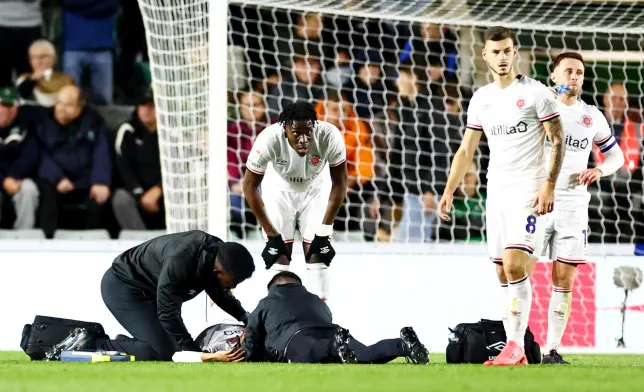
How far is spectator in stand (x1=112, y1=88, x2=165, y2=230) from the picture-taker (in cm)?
1116

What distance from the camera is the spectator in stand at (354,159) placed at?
1107 centimetres

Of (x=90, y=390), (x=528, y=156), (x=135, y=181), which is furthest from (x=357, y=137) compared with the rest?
(x=90, y=390)

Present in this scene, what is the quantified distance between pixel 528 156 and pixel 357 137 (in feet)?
13.8

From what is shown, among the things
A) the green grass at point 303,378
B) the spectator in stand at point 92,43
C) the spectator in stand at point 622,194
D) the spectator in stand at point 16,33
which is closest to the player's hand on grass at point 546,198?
the green grass at point 303,378

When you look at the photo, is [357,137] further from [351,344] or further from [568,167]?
[351,344]

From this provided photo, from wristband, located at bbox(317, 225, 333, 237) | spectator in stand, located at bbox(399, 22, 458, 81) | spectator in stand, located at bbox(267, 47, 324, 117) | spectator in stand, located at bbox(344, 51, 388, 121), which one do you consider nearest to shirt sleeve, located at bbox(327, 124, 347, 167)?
wristband, located at bbox(317, 225, 333, 237)

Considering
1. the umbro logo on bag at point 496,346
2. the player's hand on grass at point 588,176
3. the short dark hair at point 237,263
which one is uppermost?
the player's hand on grass at point 588,176

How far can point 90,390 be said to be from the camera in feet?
16.6

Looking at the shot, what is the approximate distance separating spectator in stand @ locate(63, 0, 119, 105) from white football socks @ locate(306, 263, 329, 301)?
4.11 meters

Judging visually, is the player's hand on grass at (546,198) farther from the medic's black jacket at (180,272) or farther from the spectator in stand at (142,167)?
the spectator in stand at (142,167)

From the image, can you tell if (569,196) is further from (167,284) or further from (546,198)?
(167,284)

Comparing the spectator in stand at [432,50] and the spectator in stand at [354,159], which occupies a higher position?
the spectator in stand at [432,50]

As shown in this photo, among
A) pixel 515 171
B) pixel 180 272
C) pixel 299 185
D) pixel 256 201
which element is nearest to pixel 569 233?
pixel 515 171

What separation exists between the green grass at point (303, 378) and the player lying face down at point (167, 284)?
430 millimetres
